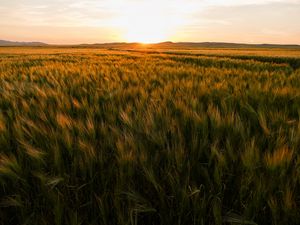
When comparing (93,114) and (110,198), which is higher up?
(93,114)

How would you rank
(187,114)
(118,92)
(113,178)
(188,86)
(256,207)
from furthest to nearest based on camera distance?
(188,86)
(118,92)
(187,114)
(113,178)
(256,207)

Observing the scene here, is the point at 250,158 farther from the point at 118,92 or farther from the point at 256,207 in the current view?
the point at 118,92

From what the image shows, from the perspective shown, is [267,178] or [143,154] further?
[143,154]

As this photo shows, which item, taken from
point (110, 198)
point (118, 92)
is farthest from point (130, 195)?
point (118, 92)

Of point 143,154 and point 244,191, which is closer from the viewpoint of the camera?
point 244,191

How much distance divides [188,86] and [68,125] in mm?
1593

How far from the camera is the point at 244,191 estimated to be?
0.87 metres

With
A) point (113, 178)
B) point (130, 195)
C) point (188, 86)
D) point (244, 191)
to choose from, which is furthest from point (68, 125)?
point (188, 86)

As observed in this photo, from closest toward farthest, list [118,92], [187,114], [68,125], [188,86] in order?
[68,125]
[187,114]
[118,92]
[188,86]

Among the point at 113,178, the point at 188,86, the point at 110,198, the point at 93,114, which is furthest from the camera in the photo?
the point at 188,86

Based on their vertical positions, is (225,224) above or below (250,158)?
below

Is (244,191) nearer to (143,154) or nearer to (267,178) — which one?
(267,178)

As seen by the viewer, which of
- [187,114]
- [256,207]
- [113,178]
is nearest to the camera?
[256,207]

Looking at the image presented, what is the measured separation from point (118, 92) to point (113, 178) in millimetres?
1384
